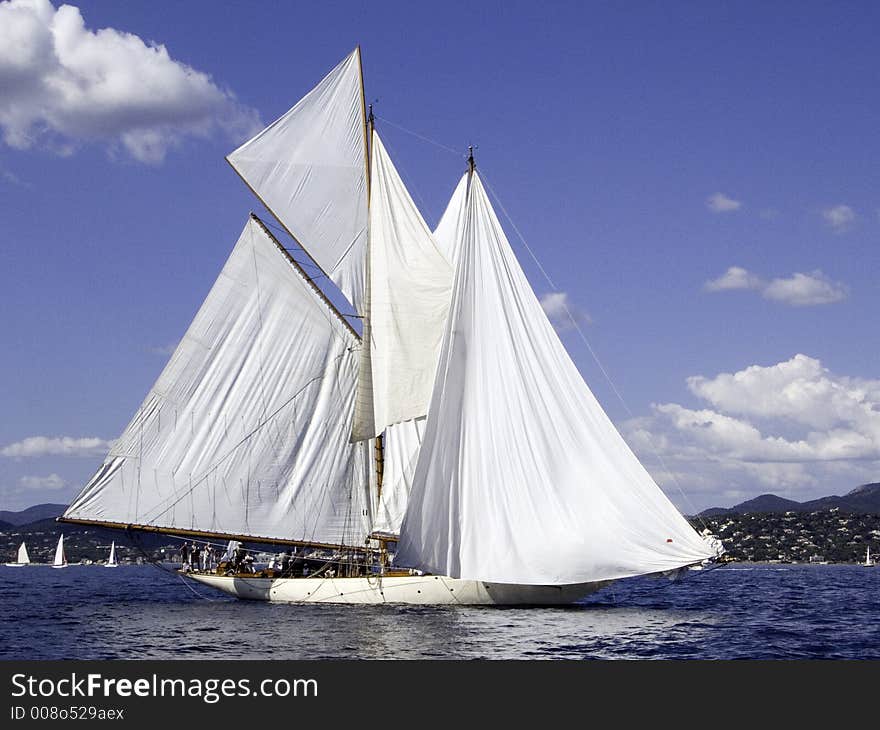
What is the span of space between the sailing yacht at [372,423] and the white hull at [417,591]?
0.31ft

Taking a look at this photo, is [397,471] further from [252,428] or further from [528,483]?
[528,483]

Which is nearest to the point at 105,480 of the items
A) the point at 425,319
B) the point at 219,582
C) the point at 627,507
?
the point at 219,582

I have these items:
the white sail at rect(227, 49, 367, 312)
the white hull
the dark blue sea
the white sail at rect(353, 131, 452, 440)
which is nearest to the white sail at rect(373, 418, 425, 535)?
the white sail at rect(353, 131, 452, 440)

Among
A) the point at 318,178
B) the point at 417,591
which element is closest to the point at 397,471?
the point at 417,591

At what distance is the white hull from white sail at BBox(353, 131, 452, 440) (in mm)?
7747

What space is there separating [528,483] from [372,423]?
11.8m

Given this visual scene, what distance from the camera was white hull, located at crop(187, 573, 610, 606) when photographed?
55.4 m

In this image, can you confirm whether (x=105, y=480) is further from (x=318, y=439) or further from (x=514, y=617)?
(x=514, y=617)

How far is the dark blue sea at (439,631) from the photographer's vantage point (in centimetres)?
3984

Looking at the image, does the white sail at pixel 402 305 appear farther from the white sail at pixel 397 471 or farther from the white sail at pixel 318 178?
the white sail at pixel 397 471

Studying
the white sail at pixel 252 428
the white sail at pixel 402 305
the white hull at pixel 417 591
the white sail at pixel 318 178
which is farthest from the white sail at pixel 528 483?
the white sail at pixel 318 178

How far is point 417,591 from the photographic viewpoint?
5678 centimetres

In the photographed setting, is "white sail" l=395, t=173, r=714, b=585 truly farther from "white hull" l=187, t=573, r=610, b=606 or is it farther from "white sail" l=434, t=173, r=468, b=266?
"white sail" l=434, t=173, r=468, b=266

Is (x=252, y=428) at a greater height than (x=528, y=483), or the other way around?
(x=252, y=428)
